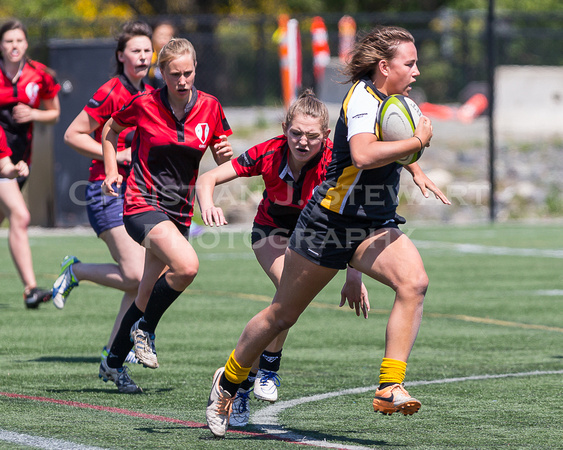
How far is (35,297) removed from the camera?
983 centimetres

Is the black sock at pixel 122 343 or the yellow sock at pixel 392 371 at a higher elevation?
the yellow sock at pixel 392 371

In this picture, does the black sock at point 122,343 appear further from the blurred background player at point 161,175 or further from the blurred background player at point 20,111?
the blurred background player at point 20,111

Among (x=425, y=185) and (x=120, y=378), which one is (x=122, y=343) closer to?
(x=120, y=378)

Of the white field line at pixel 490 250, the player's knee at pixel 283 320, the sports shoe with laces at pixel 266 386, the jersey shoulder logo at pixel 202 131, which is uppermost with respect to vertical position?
the jersey shoulder logo at pixel 202 131

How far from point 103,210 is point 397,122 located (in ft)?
9.85

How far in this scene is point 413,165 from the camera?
17.4ft

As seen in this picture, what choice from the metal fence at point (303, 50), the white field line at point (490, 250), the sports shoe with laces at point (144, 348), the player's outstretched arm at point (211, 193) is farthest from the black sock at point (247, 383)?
the metal fence at point (303, 50)

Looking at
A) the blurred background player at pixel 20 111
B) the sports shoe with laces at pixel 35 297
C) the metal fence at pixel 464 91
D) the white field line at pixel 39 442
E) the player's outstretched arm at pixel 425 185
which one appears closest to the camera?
the white field line at pixel 39 442

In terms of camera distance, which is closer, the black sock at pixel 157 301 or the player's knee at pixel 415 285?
the player's knee at pixel 415 285

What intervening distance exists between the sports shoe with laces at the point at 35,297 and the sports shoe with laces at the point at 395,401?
17.9 ft

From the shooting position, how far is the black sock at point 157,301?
20.6ft

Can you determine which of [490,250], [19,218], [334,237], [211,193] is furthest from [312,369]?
[490,250]

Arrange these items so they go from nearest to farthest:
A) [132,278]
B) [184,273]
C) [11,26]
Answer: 1. [184,273]
2. [132,278]
3. [11,26]

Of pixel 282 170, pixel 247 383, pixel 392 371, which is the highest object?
pixel 282 170
